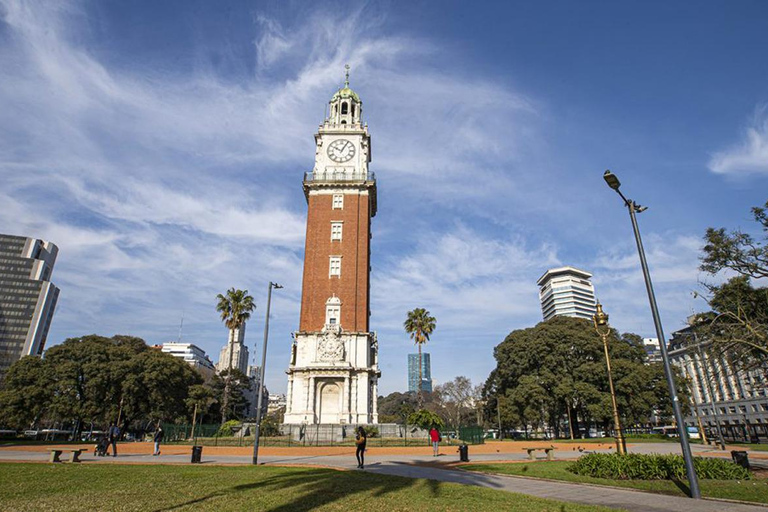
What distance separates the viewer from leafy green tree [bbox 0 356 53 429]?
42.4 metres

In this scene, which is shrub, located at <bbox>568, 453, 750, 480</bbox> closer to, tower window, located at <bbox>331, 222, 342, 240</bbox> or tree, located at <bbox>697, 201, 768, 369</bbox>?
tree, located at <bbox>697, 201, 768, 369</bbox>

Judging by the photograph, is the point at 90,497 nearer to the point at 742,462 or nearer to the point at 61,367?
the point at 742,462

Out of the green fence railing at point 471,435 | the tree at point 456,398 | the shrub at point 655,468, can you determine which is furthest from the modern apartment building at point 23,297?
the shrub at point 655,468

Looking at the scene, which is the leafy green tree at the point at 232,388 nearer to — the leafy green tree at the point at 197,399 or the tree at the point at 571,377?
the leafy green tree at the point at 197,399

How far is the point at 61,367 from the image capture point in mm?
45594

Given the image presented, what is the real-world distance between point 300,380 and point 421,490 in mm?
32600

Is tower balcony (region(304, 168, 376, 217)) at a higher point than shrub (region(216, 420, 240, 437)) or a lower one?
higher

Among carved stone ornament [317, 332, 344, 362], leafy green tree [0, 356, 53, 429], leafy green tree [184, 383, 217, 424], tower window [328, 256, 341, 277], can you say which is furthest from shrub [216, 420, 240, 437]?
leafy green tree [0, 356, 53, 429]

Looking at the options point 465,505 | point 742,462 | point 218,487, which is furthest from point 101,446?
point 742,462

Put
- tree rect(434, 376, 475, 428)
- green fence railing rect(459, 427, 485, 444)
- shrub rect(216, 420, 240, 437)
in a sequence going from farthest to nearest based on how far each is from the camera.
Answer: tree rect(434, 376, 475, 428)
shrub rect(216, 420, 240, 437)
green fence railing rect(459, 427, 485, 444)

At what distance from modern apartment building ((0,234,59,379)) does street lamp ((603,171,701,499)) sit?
154330 millimetres

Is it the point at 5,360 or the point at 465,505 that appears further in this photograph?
the point at 5,360

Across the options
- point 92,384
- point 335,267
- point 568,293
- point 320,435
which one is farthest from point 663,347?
point 568,293

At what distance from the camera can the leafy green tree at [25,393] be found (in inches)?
1671
